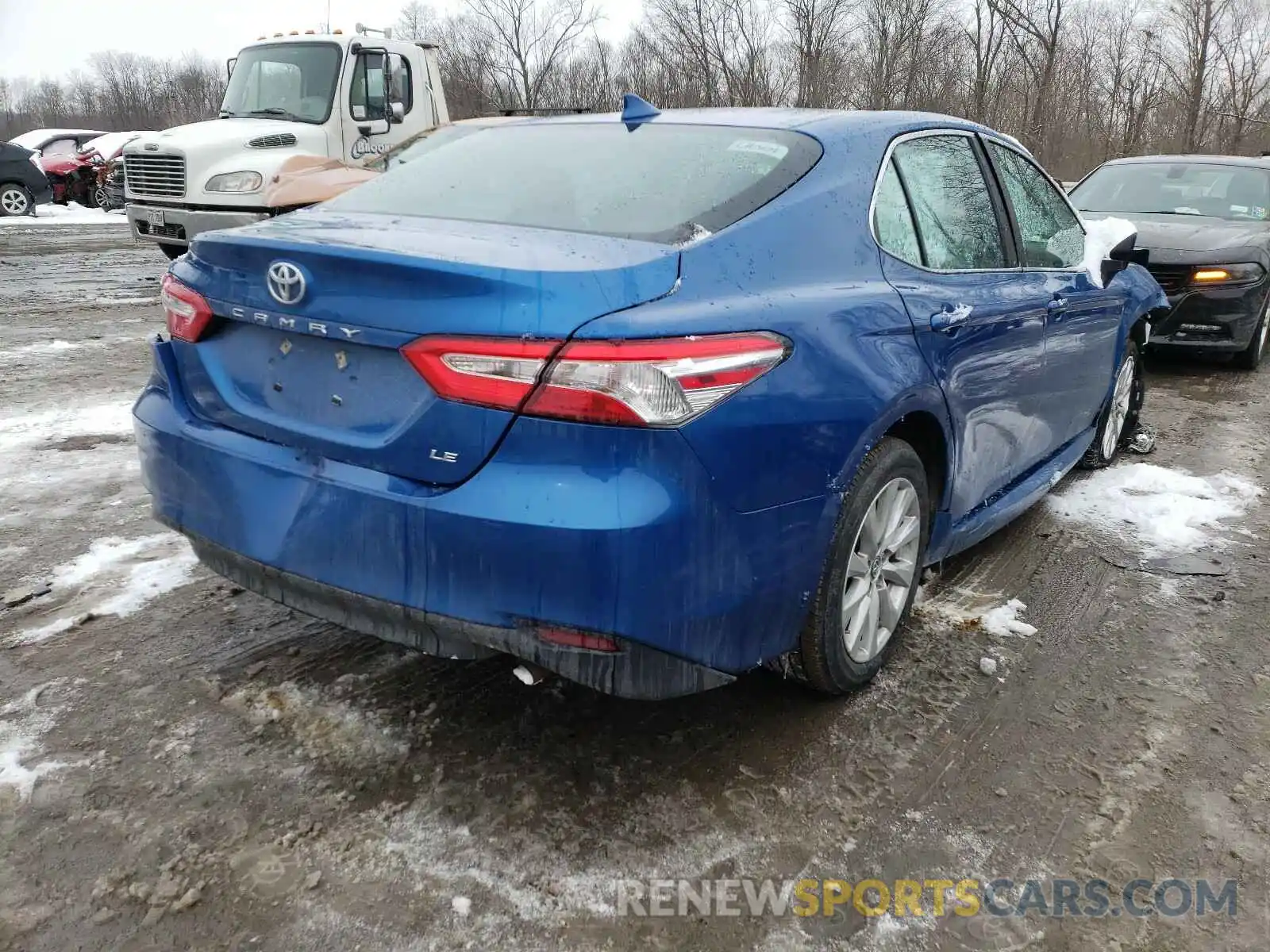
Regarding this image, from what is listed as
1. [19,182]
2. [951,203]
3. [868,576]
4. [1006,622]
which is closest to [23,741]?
[868,576]

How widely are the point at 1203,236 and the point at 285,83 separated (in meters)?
8.81

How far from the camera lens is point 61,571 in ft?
11.8

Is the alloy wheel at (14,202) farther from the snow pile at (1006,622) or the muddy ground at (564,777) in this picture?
the snow pile at (1006,622)

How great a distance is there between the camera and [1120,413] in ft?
17.5

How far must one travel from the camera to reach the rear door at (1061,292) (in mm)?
3689

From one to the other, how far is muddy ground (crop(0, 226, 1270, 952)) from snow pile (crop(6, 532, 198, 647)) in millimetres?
14

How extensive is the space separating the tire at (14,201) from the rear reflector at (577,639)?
2304cm

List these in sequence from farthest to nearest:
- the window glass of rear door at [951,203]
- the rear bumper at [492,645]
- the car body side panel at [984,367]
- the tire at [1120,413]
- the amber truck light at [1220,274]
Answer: the amber truck light at [1220,274] → the tire at [1120,413] → the window glass of rear door at [951,203] → the car body side panel at [984,367] → the rear bumper at [492,645]

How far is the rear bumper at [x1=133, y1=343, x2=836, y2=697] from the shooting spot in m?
2.04

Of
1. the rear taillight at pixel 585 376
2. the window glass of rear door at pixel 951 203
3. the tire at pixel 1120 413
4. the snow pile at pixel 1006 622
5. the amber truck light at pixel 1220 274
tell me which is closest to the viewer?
the rear taillight at pixel 585 376

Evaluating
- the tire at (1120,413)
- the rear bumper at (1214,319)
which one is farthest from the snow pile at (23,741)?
the rear bumper at (1214,319)

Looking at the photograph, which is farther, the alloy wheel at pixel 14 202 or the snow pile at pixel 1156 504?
the alloy wheel at pixel 14 202

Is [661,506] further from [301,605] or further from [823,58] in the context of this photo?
[823,58]

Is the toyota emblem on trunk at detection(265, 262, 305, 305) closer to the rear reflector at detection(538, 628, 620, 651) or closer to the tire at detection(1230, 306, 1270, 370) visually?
the rear reflector at detection(538, 628, 620, 651)
